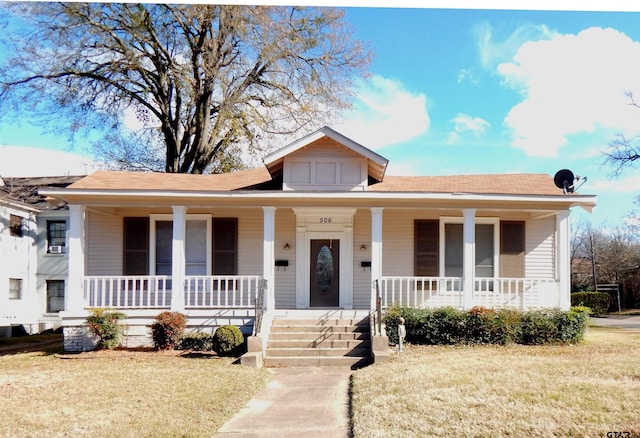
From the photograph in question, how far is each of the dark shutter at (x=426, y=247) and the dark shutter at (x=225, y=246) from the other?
4601 millimetres

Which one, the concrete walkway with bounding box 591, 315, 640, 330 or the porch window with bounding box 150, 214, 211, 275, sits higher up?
the porch window with bounding box 150, 214, 211, 275

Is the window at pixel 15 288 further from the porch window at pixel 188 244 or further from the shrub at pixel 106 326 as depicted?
the shrub at pixel 106 326

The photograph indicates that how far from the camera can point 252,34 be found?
23.6m

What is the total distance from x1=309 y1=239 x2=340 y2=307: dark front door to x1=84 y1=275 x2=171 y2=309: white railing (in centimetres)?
359

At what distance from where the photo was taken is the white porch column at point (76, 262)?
1262 cm

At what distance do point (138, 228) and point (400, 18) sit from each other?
9.03 m

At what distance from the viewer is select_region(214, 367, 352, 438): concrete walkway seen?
646 centimetres

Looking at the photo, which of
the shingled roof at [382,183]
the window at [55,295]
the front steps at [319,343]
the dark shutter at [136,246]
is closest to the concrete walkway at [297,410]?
the front steps at [319,343]

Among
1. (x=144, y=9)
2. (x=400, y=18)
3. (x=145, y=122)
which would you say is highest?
(x=144, y=9)

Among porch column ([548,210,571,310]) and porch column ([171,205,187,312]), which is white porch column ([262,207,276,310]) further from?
porch column ([548,210,571,310])

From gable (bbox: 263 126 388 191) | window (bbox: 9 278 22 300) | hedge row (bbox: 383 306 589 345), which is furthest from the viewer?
window (bbox: 9 278 22 300)

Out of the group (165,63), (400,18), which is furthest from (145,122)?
(400,18)

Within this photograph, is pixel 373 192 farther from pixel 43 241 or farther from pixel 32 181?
pixel 32 181

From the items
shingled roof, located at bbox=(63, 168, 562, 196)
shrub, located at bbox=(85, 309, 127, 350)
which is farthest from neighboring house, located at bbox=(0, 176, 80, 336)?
shrub, located at bbox=(85, 309, 127, 350)
